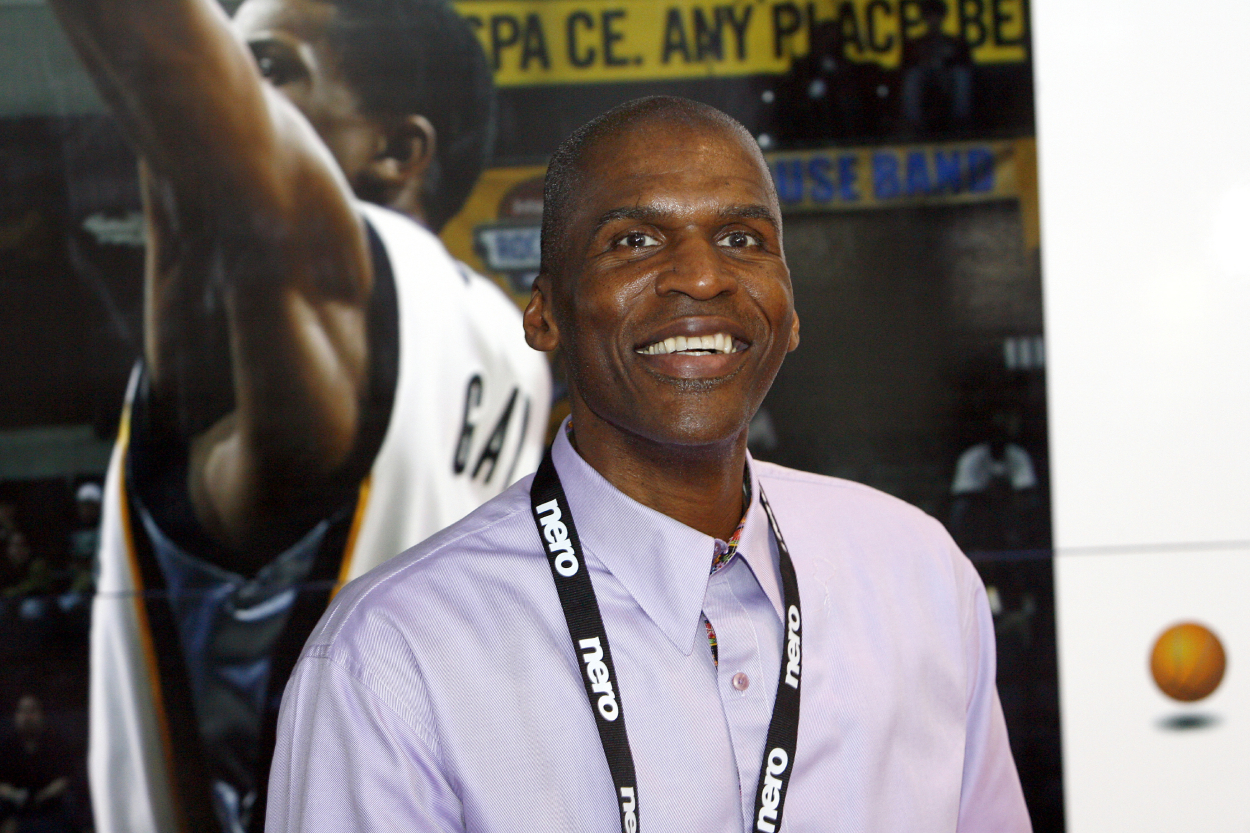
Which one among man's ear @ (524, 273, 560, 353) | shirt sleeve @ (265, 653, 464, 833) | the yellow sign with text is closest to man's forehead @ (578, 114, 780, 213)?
man's ear @ (524, 273, 560, 353)

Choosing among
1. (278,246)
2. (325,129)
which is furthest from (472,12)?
(278,246)

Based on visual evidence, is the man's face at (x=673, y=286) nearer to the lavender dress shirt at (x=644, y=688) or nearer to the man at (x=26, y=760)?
the lavender dress shirt at (x=644, y=688)

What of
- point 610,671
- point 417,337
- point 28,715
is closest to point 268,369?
point 417,337

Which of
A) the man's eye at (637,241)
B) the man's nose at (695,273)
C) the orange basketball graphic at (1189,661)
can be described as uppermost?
the man's eye at (637,241)

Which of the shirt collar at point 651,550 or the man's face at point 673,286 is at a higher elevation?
the man's face at point 673,286

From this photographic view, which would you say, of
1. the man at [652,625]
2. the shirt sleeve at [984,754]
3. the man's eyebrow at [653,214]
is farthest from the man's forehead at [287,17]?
the shirt sleeve at [984,754]

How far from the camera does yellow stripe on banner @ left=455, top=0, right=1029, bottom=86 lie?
2.26 metres

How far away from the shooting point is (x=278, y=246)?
7.34 ft

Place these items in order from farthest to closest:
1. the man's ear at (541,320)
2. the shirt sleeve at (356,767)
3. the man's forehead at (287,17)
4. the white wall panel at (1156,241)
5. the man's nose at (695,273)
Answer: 1. the white wall panel at (1156,241)
2. the man's forehead at (287,17)
3. the man's ear at (541,320)
4. the man's nose at (695,273)
5. the shirt sleeve at (356,767)

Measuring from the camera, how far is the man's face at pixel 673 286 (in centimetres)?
123

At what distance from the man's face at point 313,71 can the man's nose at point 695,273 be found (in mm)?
1217

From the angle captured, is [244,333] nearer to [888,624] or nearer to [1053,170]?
[888,624]

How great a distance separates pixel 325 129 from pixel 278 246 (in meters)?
0.25

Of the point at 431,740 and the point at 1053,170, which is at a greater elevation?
the point at 1053,170
